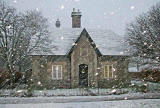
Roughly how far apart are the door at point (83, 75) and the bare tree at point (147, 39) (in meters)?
5.62

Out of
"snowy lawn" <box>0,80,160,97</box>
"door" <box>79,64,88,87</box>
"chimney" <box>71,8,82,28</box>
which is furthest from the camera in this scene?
"chimney" <box>71,8,82,28</box>

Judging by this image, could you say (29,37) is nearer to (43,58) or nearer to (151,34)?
(43,58)

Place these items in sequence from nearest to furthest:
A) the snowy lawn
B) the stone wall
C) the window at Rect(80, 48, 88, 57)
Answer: the snowy lawn → the stone wall → the window at Rect(80, 48, 88, 57)

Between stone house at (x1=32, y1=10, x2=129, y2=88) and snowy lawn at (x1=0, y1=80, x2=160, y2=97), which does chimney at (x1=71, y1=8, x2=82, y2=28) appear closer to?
stone house at (x1=32, y1=10, x2=129, y2=88)

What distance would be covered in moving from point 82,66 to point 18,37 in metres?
8.25

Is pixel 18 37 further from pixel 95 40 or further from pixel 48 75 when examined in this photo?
pixel 95 40

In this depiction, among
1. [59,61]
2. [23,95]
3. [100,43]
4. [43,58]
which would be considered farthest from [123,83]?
[23,95]

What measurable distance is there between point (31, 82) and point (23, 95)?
690 centimetres

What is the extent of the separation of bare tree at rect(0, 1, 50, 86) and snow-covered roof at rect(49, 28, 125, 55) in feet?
5.03

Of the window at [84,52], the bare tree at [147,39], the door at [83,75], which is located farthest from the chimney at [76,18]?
the bare tree at [147,39]

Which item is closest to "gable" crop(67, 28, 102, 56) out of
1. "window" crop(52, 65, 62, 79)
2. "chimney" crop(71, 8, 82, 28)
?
"window" crop(52, 65, 62, 79)

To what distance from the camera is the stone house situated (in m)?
24.0

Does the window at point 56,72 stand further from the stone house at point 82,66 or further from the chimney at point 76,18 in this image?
the chimney at point 76,18

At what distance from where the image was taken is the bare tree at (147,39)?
2304cm
